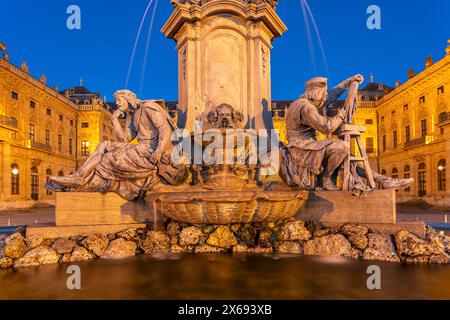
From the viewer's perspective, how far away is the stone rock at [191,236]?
19.4ft

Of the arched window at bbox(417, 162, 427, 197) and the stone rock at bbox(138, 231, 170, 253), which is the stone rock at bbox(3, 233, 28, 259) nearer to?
the stone rock at bbox(138, 231, 170, 253)

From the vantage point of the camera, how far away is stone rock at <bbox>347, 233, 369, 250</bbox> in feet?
18.2

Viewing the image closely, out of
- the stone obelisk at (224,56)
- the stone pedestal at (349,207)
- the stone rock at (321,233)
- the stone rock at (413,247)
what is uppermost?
the stone obelisk at (224,56)

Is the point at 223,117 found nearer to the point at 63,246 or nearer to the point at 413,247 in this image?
the point at 63,246

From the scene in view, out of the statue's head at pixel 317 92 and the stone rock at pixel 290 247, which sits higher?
the statue's head at pixel 317 92

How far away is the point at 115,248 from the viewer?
5727mm

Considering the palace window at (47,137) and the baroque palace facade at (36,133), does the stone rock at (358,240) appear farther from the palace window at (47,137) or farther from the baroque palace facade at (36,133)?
the palace window at (47,137)

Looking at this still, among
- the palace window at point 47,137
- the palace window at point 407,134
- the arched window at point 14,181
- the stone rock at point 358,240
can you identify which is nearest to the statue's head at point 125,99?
the stone rock at point 358,240

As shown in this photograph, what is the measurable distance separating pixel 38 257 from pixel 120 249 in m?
1.30

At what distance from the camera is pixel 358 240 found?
5629 mm

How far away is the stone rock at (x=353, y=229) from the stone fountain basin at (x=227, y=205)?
3.06 ft

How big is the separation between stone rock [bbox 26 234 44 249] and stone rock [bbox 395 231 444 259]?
6.22 metres
